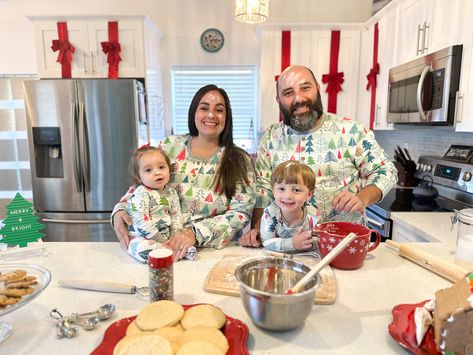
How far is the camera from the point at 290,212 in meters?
1.25

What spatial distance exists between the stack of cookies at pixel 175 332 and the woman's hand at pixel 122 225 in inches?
22.0

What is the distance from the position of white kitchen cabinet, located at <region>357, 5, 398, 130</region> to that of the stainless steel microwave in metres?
0.28

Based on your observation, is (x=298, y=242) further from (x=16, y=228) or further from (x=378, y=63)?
(x=378, y=63)

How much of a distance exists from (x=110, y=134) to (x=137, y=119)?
267 millimetres

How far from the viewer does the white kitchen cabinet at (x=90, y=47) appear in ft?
10.1

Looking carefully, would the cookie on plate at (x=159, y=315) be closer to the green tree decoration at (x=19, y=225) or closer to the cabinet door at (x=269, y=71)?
the green tree decoration at (x=19, y=225)

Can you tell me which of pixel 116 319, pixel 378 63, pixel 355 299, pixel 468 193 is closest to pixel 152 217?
pixel 116 319

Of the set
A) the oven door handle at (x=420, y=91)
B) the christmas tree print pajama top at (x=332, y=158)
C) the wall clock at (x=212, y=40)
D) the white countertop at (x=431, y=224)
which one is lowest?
Answer: the white countertop at (x=431, y=224)

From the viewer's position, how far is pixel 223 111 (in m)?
1.55

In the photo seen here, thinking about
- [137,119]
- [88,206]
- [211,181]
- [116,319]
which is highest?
[137,119]

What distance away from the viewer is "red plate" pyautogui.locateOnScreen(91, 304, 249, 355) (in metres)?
0.71

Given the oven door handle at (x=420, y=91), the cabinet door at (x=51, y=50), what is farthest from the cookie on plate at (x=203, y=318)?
the cabinet door at (x=51, y=50)

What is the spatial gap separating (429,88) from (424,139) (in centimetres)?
85

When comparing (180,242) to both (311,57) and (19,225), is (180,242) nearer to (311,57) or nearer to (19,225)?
(19,225)
